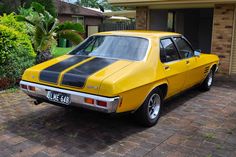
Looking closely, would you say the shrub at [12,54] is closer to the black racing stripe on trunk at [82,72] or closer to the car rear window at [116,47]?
the car rear window at [116,47]

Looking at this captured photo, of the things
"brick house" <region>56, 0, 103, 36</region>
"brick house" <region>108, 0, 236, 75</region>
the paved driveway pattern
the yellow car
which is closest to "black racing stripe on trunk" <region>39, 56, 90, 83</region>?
the yellow car

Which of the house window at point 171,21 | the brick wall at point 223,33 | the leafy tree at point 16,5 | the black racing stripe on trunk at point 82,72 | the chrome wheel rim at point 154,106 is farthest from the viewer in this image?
the leafy tree at point 16,5

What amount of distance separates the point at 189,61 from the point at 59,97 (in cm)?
302

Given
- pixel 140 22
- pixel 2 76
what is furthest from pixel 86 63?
pixel 140 22

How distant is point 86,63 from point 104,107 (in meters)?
1.10

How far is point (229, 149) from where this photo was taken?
4.30 m

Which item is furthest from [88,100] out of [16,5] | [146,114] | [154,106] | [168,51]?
[16,5]

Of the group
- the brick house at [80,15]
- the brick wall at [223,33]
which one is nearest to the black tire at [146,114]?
the brick wall at [223,33]

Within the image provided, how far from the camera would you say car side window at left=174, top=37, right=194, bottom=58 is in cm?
619

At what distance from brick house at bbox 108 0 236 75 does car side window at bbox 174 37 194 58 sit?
11.3ft

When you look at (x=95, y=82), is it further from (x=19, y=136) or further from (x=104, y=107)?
(x=19, y=136)

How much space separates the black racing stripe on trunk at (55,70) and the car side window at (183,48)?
2.12m

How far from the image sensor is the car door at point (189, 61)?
617 centimetres

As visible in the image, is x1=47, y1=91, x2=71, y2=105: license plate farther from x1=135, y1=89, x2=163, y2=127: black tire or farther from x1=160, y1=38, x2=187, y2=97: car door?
x1=160, y1=38, x2=187, y2=97: car door
